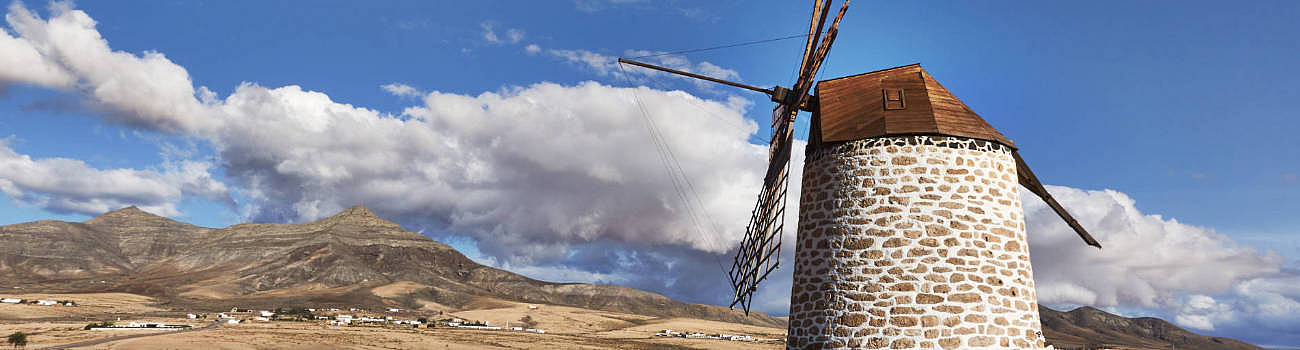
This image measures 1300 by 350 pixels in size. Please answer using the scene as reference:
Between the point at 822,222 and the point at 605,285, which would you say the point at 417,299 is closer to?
the point at 605,285

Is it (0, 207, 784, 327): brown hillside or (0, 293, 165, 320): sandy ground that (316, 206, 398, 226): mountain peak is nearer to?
(0, 207, 784, 327): brown hillside

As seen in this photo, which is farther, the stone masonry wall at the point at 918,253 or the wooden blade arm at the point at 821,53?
the wooden blade arm at the point at 821,53

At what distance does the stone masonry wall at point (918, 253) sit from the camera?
43.2 ft

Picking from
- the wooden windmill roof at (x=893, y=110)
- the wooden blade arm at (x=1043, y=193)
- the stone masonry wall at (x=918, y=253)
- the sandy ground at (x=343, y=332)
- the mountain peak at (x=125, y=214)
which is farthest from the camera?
the mountain peak at (x=125, y=214)

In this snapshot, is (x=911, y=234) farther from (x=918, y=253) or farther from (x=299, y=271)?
(x=299, y=271)

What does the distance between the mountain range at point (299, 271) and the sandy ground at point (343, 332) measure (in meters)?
15.5

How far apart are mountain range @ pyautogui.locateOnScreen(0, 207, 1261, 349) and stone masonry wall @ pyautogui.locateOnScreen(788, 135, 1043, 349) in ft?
341

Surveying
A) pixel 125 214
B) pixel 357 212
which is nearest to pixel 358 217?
pixel 357 212

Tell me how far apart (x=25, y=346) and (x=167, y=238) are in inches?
6056

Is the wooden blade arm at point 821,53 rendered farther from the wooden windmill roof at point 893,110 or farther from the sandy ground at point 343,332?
the sandy ground at point 343,332

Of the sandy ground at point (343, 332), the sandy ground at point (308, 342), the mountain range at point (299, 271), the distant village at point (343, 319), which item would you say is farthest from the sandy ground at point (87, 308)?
the sandy ground at point (308, 342)

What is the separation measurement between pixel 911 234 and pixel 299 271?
143 m

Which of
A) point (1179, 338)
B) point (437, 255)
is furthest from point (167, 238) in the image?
point (1179, 338)

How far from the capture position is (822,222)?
14.5 metres
